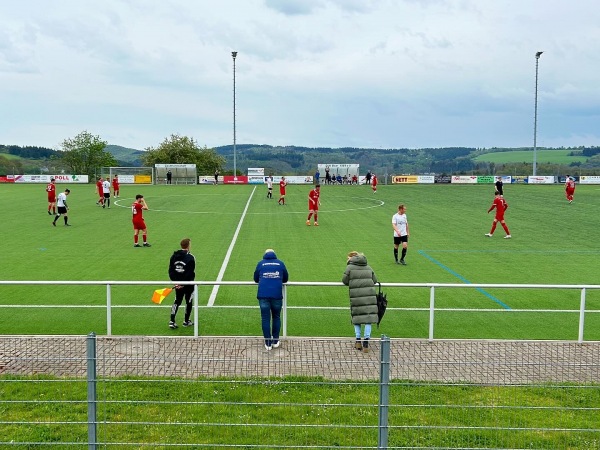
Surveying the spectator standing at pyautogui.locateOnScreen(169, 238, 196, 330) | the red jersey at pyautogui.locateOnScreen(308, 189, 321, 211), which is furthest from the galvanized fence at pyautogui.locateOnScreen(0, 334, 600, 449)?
the red jersey at pyautogui.locateOnScreen(308, 189, 321, 211)

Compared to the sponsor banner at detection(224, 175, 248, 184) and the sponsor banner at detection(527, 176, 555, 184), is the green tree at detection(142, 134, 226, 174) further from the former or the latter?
the sponsor banner at detection(527, 176, 555, 184)

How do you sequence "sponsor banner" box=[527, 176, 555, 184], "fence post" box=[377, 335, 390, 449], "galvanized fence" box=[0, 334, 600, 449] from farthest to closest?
"sponsor banner" box=[527, 176, 555, 184] → "galvanized fence" box=[0, 334, 600, 449] → "fence post" box=[377, 335, 390, 449]

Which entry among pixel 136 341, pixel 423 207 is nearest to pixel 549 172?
pixel 423 207

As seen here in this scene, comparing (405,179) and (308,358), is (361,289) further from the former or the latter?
(405,179)

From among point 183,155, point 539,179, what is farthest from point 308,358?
point 183,155

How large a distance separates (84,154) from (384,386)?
320ft

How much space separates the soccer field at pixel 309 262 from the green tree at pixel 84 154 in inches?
2353

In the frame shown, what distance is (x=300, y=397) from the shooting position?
7621 millimetres

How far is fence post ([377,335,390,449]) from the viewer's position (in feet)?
16.8

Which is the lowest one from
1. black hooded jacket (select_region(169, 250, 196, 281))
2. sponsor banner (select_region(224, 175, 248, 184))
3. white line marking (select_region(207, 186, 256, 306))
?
white line marking (select_region(207, 186, 256, 306))

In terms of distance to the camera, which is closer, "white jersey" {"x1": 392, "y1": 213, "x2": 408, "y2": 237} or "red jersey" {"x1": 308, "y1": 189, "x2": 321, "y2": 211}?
"white jersey" {"x1": 392, "y1": 213, "x2": 408, "y2": 237}

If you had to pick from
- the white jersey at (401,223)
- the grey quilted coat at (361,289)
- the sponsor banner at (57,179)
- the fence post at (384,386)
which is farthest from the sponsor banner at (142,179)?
the fence post at (384,386)

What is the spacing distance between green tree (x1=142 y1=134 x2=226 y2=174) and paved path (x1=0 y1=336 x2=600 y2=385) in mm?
85107

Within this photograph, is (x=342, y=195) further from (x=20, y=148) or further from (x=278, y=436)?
(x=20, y=148)
